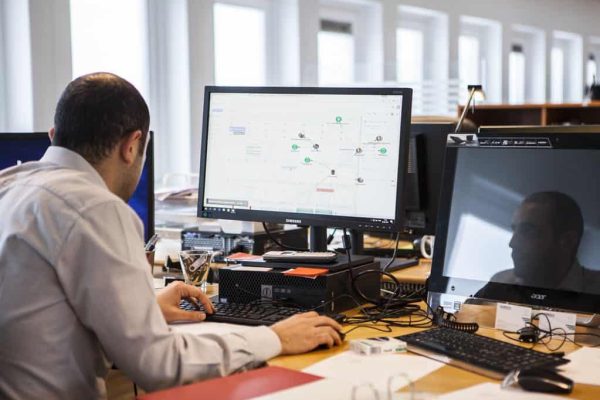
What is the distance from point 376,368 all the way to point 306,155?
0.75m

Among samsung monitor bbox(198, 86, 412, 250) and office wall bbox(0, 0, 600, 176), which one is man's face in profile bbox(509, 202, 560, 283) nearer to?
samsung monitor bbox(198, 86, 412, 250)

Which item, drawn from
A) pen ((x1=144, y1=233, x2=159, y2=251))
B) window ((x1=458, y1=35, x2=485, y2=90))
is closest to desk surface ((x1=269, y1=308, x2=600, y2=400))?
pen ((x1=144, y1=233, x2=159, y2=251))

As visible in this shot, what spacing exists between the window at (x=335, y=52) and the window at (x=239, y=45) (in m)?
0.69

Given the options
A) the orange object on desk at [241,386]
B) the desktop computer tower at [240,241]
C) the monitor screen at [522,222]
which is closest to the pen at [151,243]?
the desktop computer tower at [240,241]

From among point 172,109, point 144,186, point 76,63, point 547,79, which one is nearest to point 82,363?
point 144,186

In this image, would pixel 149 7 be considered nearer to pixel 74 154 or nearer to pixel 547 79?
pixel 74 154

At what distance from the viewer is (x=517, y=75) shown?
33.4ft

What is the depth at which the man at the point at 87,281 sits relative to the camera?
4.49ft

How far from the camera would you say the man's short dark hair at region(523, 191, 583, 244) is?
172cm

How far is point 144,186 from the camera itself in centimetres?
245

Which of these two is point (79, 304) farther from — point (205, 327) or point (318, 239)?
point (318, 239)

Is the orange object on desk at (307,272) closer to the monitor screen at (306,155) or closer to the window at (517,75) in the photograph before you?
the monitor screen at (306,155)

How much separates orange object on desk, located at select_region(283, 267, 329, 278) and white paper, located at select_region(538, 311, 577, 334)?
1.66ft

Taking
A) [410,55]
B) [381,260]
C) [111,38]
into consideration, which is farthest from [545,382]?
[410,55]
